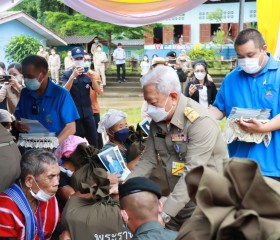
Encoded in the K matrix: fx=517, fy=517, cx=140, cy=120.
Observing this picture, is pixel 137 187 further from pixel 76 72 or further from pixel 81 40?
pixel 81 40

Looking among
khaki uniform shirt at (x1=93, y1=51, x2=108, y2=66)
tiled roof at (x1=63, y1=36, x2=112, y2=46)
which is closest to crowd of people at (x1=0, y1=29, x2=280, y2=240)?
khaki uniform shirt at (x1=93, y1=51, x2=108, y2=66)

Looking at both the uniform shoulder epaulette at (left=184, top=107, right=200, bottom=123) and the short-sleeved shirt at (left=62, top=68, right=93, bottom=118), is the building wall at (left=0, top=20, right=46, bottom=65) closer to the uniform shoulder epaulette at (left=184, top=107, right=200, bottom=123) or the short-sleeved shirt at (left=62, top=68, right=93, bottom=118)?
the short-sleeved shirt at (left=62, top=68, right=93, bottom=118)

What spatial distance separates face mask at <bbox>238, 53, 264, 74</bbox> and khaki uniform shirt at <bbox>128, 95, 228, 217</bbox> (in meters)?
0.55

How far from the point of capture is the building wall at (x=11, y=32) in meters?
25.3

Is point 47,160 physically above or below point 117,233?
above

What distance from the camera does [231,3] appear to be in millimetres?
29688

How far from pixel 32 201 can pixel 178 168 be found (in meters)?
0.97

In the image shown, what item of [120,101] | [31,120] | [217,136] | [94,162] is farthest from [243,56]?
[120,101]

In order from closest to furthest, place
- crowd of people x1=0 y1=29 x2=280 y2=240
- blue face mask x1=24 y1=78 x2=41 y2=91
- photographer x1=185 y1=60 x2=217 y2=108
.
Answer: crowd of people x1=0 y1=29 x2=280 y2=240, blue face mask x1=24 y1=78 x2=41 y2=91, photographer x1=185 y1=60 x2=217 y2=108

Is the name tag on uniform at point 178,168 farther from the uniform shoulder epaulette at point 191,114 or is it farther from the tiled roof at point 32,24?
the tiled roof at point 32,24

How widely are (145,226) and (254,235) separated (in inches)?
44.8

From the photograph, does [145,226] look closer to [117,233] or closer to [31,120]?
[117,233]

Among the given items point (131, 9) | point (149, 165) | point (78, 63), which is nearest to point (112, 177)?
point (149, 165)

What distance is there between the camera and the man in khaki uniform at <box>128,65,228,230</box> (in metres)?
2.91
